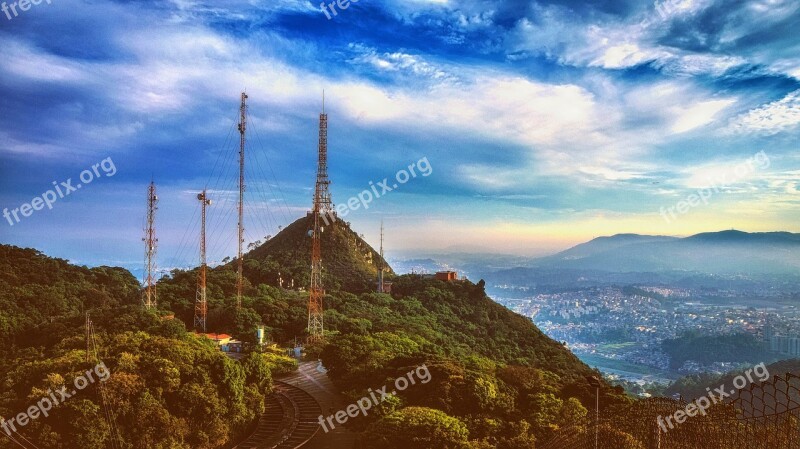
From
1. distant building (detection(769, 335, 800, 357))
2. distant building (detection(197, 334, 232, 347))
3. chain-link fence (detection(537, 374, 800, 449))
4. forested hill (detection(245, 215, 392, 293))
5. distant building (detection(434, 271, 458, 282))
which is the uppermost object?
forested hill (detection(245, 215, 392, 293))

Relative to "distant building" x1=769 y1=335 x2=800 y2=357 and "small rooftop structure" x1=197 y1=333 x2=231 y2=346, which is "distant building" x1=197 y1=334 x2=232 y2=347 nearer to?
"small rooftop structure" x1=197 y1=333 x2=231 y2=346

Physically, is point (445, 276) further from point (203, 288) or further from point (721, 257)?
point (721, 257)

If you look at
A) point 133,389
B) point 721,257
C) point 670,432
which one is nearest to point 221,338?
point 133,389

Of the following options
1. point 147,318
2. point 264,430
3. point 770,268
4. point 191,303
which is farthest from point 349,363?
point 770,268

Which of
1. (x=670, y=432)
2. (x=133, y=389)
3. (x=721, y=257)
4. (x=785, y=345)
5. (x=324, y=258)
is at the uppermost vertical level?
(x=324, y=258)

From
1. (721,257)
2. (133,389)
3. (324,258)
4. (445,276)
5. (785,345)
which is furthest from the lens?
(721,257)

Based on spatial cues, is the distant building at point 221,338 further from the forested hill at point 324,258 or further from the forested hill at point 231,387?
the forested hill at point 324,258

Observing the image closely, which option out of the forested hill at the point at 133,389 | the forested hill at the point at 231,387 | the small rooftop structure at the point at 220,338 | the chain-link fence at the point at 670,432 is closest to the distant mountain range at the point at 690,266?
the small rooftop structure at the point at 220,338

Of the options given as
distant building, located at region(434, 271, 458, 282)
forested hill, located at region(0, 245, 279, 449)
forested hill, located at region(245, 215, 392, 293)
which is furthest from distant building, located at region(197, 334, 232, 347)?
distant building, located at region(434, 271, 458, 282)

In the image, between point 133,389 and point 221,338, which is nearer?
point 133,389

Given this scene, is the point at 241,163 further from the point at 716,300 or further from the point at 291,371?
the point at 716,300
